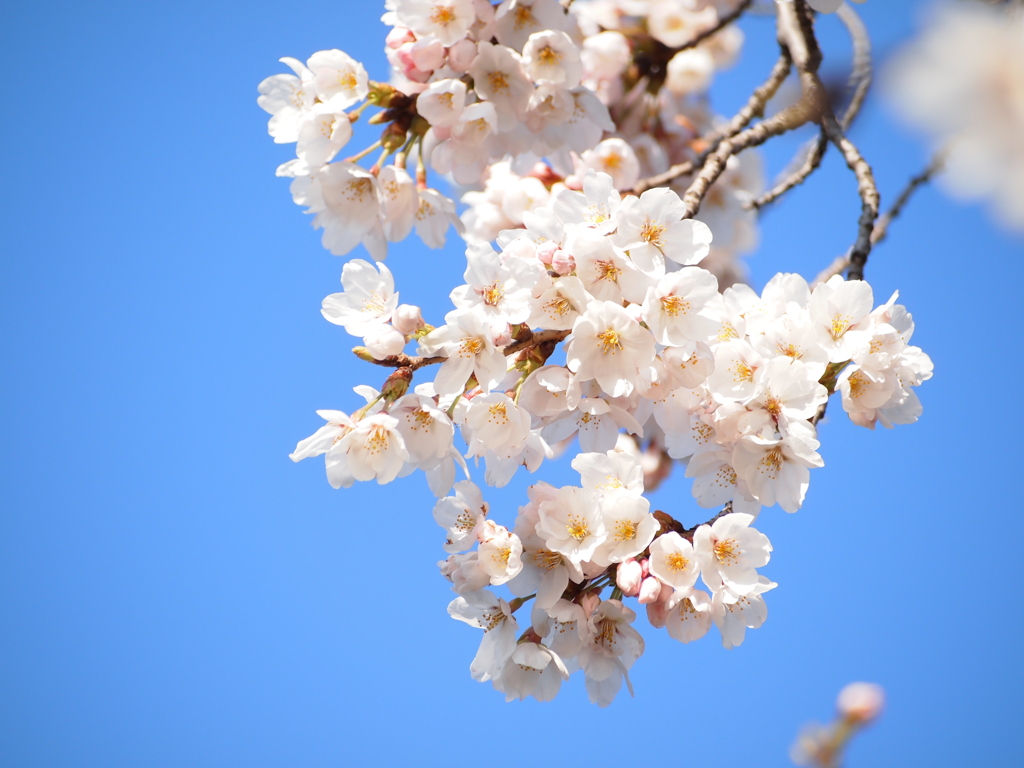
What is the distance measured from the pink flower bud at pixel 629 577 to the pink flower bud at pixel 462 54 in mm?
1411

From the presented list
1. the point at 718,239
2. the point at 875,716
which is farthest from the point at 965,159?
the point at 875,716

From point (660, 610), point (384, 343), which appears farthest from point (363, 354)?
point (660, 610)

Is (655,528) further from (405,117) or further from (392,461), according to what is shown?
(405,117)

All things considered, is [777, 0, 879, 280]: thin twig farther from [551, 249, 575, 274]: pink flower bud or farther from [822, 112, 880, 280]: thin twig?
[551, 249, 575, 274]: pink flower bud

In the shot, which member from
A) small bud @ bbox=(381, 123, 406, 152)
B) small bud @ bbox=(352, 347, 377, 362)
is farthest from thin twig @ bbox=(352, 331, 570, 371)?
small bud @ bbox=(381, 123, 406, 152)

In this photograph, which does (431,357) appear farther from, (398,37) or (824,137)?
(824,137)

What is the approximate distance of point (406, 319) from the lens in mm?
1433

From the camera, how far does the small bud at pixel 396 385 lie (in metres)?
1.44

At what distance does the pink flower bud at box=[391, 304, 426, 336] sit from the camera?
4.70ft

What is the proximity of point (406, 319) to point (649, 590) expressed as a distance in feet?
2.30

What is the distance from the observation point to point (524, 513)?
1564 mm

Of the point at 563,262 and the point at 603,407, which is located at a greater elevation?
the point at 563,262

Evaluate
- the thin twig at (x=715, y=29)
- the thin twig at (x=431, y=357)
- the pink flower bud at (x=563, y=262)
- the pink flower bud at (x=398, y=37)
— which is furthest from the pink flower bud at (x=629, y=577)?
the thin twig at (x=715, y=29)

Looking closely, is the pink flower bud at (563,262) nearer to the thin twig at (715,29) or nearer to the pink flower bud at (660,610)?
the pink flower bud at (660,610)
